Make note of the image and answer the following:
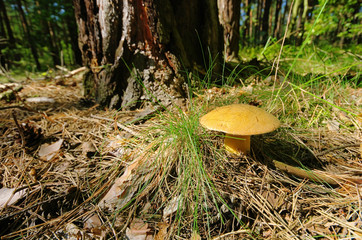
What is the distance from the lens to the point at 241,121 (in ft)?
3.45

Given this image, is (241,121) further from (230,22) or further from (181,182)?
(230,22)

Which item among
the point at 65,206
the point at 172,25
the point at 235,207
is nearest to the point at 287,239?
the point at 235,207

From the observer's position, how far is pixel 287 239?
882 millimetres

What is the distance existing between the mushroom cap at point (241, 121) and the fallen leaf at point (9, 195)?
125 cm

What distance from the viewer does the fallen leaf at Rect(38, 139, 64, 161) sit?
1.39 meters

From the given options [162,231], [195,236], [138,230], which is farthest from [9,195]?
[195,236]

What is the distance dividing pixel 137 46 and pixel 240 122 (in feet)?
4.44

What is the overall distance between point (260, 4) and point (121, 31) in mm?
15958

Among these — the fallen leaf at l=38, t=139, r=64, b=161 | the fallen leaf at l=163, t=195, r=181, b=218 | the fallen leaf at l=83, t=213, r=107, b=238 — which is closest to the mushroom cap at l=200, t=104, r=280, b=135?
the fallen leaf at l=163, t=195, r=181, b=218

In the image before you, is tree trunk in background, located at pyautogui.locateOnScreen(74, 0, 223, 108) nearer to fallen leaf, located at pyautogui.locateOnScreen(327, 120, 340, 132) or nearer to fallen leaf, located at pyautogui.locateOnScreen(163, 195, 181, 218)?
fallen leaf, located at pyautogui.locateOnScreen(163, 195, 181, 218)

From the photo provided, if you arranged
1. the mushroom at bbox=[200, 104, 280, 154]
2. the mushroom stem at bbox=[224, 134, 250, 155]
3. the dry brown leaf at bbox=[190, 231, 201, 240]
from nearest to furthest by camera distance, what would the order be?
the dry brown leaf at bbox=[190, 231, 201, 240] → the mushroom at bbox=[200, 104, 280, 154] → the mushroom stem at bbox=[224, 134, 250, 155]

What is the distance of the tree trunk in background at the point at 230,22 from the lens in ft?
11.4

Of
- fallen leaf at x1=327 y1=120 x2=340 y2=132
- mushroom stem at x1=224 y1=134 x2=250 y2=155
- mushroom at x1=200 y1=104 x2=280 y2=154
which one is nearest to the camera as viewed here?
mushroom at x1=200 y1=104 x2=280 y2=154

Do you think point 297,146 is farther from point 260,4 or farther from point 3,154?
point 260,4
